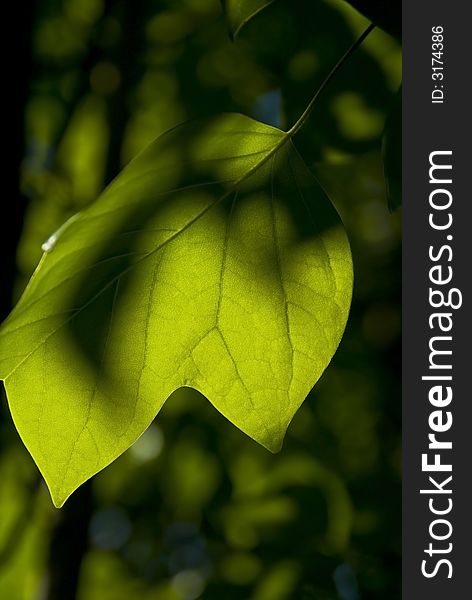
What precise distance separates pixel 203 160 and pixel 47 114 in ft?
3.76

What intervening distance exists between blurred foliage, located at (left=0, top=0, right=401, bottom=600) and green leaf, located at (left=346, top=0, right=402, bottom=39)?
86cm

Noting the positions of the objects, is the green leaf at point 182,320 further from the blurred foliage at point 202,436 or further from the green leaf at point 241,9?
the blurred foliage at point 202,436

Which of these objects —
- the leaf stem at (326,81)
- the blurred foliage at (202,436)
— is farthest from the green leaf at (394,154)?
the blurred foliage at (202,436)

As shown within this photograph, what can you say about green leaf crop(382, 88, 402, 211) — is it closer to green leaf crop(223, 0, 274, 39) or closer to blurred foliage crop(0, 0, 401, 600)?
green leaf crop(223, 0, 274, 39)

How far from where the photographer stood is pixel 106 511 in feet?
4.45

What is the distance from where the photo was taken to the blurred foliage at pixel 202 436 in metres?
1.27

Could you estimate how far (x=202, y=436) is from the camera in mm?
1347

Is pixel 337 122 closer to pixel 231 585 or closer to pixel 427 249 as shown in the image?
pixel 427 249

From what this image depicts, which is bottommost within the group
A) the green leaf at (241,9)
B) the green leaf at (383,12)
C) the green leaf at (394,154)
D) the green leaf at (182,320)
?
the green leaf at (182,320)

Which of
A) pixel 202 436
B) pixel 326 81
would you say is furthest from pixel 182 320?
pixel 202 436

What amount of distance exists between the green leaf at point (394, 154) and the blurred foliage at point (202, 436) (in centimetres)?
81

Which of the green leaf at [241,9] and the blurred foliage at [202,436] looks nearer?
the green leaf at [241,9]

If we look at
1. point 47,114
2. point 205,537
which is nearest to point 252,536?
point 205,537

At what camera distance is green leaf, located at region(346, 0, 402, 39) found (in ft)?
1.09
